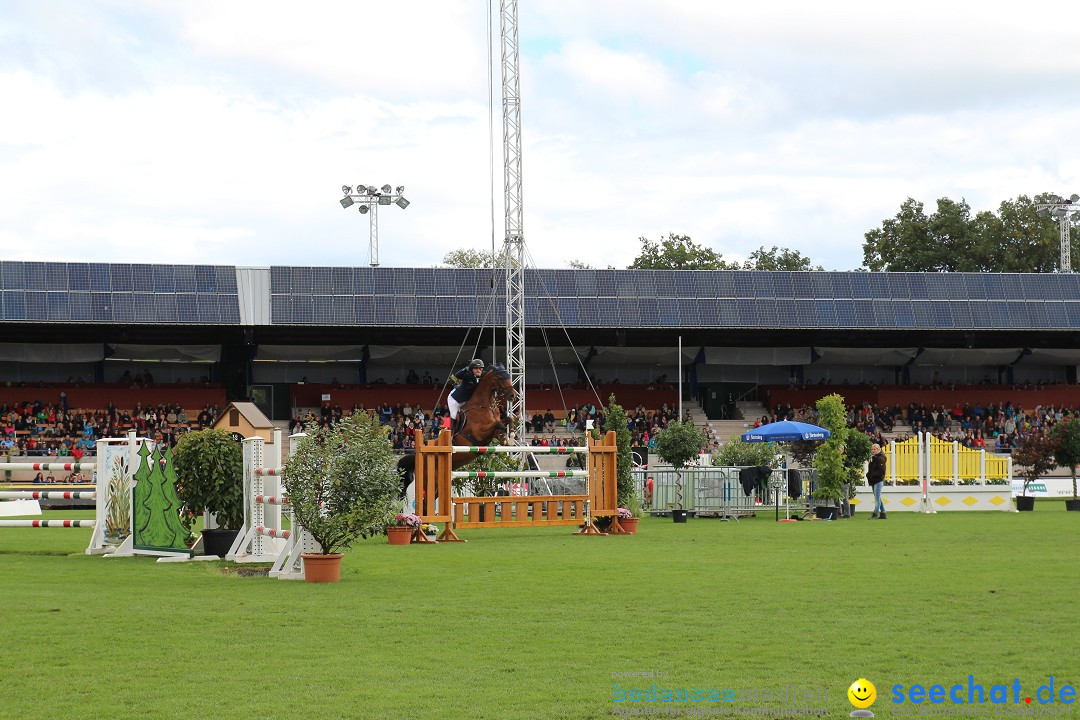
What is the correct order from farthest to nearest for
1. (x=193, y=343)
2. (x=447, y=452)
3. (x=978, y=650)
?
(x=193, y=343), (x=447, y=452), (x=978, y=650)

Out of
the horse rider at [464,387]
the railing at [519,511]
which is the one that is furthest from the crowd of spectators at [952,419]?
the horse rider at [464,387]

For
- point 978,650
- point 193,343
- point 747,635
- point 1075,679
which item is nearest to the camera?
point 1075,679

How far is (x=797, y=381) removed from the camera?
169 feet

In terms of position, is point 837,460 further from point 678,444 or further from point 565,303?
point 565,303

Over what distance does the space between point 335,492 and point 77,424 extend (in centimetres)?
3341

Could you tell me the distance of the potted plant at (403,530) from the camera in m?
17.3

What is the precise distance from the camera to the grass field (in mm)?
6355

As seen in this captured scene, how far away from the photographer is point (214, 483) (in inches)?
546

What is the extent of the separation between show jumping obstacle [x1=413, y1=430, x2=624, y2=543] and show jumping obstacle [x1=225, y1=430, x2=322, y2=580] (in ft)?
13.8

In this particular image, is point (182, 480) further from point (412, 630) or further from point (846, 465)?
point (846, 465)

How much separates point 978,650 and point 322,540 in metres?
6.21

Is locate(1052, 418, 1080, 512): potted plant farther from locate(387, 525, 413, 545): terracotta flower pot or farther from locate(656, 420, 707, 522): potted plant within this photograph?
locate(387, 525, 413, 545): terracotta flower pot

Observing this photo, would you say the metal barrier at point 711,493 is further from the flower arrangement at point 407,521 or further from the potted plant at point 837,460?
the flower arrangement at point 407,521

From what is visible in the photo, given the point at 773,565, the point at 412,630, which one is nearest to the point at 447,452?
the point at 773,565
